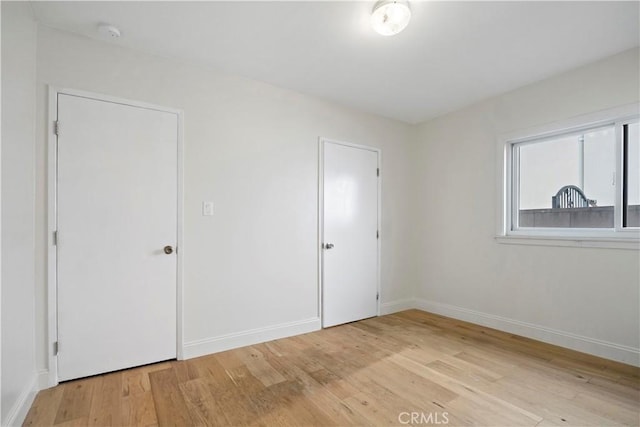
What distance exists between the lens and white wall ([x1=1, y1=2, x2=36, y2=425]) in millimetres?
1639

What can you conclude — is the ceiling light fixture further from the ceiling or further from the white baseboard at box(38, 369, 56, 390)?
the white baseboard at box(38, 369, 56, 390)

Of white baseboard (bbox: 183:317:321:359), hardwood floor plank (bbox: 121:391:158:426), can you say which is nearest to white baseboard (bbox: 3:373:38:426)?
hardwood floor plank (bbox: 121:391:158:426)

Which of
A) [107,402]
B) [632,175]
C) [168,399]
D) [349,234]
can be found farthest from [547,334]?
[107,402]

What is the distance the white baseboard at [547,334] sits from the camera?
8.13ft

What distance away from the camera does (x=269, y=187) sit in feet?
10.0

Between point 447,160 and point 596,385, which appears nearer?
point 596,385

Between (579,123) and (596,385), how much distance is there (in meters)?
2.18

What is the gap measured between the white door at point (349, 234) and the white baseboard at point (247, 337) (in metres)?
0.26

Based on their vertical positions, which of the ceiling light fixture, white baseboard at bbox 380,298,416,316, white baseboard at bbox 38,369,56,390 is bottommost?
white baseboard at bbox 380,298,416,316

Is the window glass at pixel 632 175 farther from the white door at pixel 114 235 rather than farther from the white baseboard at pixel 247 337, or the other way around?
the white door at pixel 114 235

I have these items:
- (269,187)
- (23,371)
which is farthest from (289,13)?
(23,371)

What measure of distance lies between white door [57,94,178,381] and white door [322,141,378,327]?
160cm

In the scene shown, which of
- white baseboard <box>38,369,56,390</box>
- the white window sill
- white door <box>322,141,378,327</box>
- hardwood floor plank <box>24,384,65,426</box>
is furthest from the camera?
white door <box>322,141,378,327</box>

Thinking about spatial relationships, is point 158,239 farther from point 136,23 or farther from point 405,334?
point 405,334
